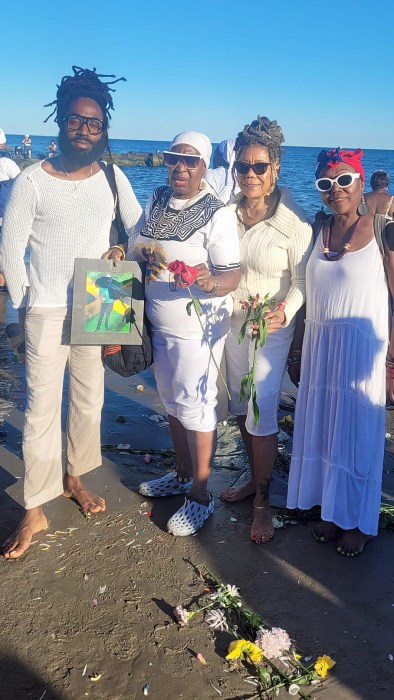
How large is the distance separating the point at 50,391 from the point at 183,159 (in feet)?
5.09

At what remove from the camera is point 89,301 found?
3387mm

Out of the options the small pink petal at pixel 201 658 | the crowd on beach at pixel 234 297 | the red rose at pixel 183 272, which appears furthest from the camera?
the crowd on beach at pixel 234 297

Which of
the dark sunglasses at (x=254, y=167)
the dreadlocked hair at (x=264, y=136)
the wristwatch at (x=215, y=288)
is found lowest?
the wristwatch at (x=215, y=288)

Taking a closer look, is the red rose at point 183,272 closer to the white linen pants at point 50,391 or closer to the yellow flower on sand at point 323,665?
the white linen pants at point 50,391

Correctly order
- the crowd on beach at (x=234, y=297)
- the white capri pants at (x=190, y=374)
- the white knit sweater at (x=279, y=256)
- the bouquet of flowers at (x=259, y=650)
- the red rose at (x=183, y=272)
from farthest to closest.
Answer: the white capri pants at (x=190, y=374) → the white knit sweater at (x=279, y=256) → the crowd on beach at (x=234, y=297) → the red rose at (x=183, y=272) → the bouquet of flowers at (x=259, y=650)

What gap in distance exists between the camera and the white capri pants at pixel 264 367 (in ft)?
11.4

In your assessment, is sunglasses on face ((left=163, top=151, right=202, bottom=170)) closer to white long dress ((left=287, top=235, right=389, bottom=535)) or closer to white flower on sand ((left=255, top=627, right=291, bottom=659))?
white long dress ((left=287, top=235, right=389, bottom=535))

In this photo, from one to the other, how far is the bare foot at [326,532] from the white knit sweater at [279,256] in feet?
4.42

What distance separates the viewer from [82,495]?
3980 mm

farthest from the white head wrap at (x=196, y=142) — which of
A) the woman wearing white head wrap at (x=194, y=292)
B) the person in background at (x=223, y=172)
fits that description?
the person in background at (x=223, y=172)

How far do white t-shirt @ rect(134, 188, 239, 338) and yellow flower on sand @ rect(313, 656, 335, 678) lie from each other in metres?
1.77

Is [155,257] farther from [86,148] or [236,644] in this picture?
[236,644]

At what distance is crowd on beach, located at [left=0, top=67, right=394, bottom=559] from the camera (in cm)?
323

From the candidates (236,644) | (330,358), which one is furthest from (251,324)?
(236,644)
